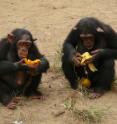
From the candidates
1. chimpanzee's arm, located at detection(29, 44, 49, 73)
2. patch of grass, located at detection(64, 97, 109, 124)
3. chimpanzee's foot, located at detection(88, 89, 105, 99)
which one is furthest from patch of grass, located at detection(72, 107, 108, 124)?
chimpanzee's arm, located at detection(29, 44, 49, 73)

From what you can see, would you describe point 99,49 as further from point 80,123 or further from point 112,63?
point 80,123

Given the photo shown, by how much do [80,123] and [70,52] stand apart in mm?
1445

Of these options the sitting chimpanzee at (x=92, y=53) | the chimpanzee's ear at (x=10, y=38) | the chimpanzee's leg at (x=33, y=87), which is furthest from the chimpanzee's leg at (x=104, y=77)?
the chimpanzee's ear at (x=10, y=38)

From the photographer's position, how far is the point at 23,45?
730 cm

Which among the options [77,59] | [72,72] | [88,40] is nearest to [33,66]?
[77,59]

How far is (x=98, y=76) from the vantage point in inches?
308

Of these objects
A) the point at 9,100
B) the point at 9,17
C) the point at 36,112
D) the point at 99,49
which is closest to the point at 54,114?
the point at 36,112

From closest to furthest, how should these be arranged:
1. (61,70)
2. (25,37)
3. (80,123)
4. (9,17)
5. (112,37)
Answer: (80,123)
(25,37)
(112,37)
(61,70)
(9,17)

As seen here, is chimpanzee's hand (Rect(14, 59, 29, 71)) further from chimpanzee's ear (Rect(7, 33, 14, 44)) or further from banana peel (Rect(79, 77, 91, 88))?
banana peel (Rect(79, 77, 91, 88))

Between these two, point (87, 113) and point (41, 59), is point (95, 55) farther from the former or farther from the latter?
point (87, 113)

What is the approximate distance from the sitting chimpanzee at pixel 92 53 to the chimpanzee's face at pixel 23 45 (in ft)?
2.57

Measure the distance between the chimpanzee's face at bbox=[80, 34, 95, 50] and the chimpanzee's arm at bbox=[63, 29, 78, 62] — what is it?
8.8 inches

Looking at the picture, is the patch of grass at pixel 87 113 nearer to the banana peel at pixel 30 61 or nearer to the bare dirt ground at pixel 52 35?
the bare dirt ground at pixel 52 35

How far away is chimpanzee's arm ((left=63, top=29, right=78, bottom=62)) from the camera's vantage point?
783 cm
